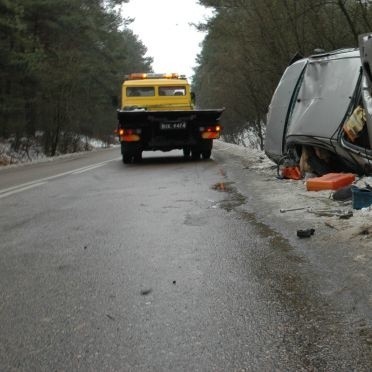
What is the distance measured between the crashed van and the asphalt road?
1622mm

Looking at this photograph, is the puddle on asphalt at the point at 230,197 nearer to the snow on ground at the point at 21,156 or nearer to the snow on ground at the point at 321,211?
the snow on ground at the point at 321,211

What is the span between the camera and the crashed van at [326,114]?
679 centimetres

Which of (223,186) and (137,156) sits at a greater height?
(223,186)

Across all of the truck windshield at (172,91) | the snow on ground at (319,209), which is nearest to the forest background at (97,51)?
the truck windshield at (172,91)

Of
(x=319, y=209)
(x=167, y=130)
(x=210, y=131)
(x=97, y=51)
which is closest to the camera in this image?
(x=319, y=209)

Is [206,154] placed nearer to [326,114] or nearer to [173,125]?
[173,125]

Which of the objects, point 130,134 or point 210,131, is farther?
point 210,131

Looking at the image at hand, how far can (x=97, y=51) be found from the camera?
40219mm

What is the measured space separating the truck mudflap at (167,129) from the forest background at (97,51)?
3786 mm

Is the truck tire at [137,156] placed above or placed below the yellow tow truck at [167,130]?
below

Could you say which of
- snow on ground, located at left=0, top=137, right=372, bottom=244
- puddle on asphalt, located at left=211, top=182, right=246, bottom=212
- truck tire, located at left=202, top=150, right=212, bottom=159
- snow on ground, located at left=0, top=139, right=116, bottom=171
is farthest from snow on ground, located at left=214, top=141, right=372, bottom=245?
snow on ground, located at left=0, top=139, right=116, bottom=171

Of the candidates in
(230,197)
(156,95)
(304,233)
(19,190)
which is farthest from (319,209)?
(156,95)

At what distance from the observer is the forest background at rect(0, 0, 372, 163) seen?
598 inches

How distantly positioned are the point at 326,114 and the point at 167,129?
7.09 meters
